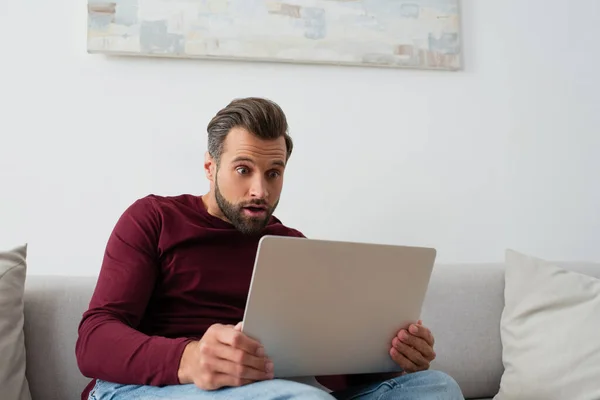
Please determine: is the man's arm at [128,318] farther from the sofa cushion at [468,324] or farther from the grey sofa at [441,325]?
the sofa cushion at [468,324]

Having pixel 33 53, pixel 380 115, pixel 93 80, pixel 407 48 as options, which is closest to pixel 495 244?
pixel 380 115

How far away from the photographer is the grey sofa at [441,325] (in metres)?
1.49

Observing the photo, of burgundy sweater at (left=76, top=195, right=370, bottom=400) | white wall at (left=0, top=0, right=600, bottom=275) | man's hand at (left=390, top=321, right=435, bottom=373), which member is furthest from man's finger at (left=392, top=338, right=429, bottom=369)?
white wall at (left=0, top=0, right=600, bottom=275)

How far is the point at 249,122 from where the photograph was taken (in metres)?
1.40

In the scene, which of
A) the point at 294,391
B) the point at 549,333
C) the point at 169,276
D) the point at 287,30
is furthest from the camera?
the point at 287,30

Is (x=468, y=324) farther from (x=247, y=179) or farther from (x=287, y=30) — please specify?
(x=287, y=30)

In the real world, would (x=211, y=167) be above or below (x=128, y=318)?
above

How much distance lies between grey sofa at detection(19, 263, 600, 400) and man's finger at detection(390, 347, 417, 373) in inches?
19.2

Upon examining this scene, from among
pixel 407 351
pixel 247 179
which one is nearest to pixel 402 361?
pixel 407 351

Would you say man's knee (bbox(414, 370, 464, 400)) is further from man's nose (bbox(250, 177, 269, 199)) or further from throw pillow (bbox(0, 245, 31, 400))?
throw pillow (bbox(0, 245, 31, 400))

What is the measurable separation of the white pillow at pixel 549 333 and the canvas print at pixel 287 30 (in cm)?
77

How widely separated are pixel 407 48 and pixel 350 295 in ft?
3.91

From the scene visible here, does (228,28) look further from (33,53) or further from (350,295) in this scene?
(350,295)

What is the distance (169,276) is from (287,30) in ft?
3.11
